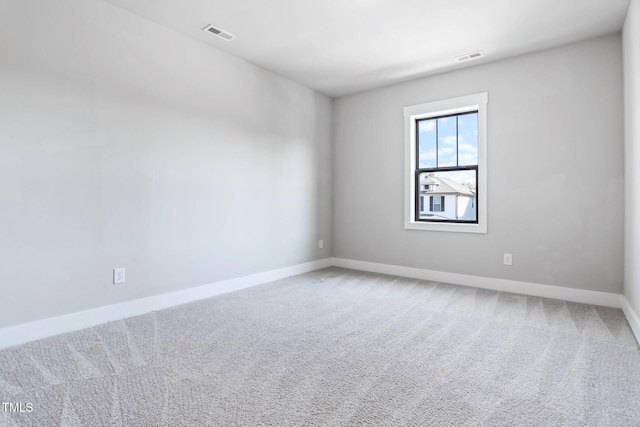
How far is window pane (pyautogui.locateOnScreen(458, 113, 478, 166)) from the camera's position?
161 inches

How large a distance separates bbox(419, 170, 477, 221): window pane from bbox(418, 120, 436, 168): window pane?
0.48 ft

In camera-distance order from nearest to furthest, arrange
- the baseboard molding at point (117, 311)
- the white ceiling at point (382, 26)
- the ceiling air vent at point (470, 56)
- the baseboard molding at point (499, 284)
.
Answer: the baseboard molding at point (117, 311) < the white ceiling at point (382, 26) < the baseboard molding at point (499, 284) < the ceiling air vent at point (470, 56)

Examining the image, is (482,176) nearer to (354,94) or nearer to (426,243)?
(426,243)

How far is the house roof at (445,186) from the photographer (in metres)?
4.19

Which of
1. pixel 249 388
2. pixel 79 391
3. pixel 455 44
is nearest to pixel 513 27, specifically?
pixel 455 44

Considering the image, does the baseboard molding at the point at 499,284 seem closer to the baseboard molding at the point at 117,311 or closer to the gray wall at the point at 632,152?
the gray wall at the point at 632,152

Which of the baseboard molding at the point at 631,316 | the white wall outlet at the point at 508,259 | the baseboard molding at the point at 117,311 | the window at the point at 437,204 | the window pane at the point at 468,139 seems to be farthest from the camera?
the window at the point at 437,204

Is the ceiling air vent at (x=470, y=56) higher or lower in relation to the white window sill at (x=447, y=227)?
higher

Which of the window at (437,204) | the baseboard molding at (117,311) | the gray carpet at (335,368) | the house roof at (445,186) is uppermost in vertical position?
the house roof at (445,186)

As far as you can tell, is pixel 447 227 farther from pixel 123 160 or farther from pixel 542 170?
pixel 123 160

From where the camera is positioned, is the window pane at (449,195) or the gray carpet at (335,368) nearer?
the gray carpet at (335,368)

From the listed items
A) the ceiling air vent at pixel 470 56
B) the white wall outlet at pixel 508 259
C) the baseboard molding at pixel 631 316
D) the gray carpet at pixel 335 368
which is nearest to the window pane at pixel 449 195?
the white wall outlet at pixel 508 259

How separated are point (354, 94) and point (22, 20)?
3.69m

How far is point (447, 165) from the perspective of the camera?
14.1ft
